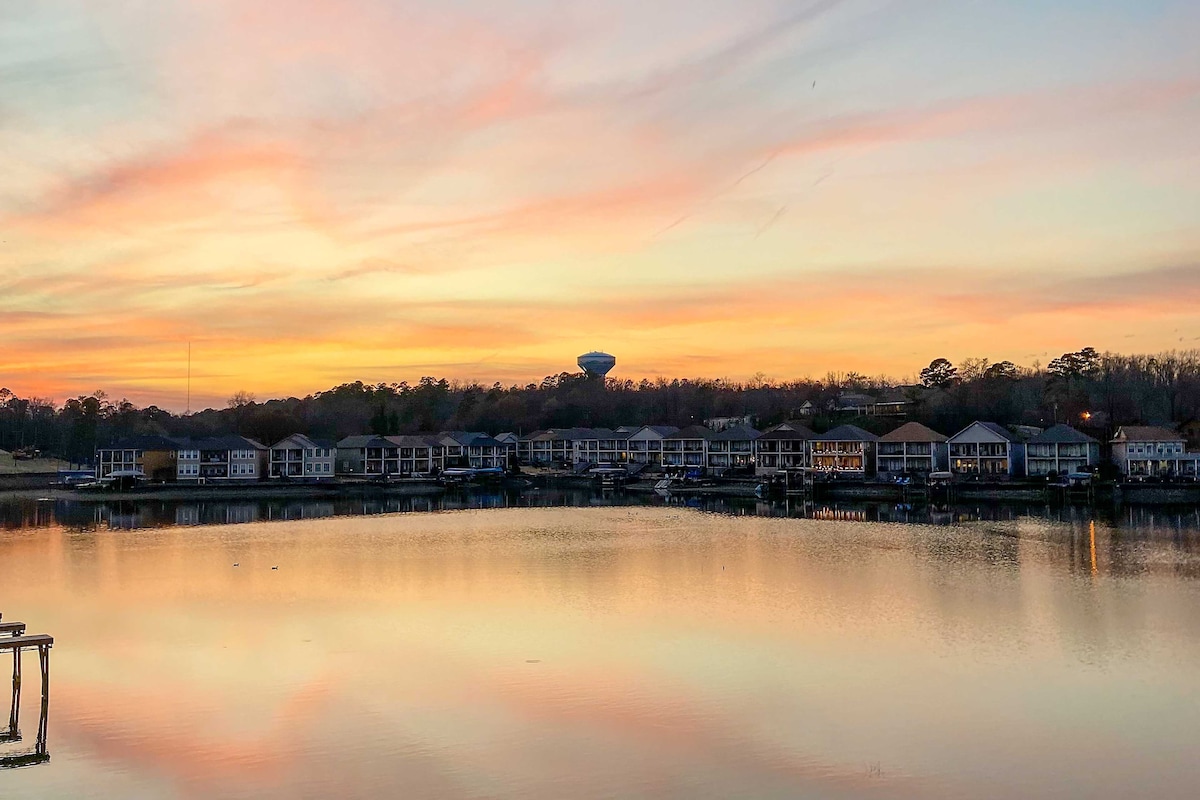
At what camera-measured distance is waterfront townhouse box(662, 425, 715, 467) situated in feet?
264

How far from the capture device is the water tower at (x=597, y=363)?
156m

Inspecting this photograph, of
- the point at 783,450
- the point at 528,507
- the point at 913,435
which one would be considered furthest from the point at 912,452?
the point at 528,507

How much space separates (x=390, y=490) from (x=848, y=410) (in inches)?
1865

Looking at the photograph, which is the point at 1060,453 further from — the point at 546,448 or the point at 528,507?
the point at 546,448

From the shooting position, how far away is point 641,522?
145 ft

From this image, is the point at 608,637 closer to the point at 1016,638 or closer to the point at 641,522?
the point at 1016,638

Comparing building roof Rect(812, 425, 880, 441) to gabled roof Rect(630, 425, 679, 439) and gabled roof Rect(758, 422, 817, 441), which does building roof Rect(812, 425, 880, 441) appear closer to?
gabled roof Rect(758, 422, 817, 441)

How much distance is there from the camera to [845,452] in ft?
232

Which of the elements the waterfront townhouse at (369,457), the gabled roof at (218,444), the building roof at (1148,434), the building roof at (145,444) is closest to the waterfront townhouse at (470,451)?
the waterfront townhouse at (369,457)

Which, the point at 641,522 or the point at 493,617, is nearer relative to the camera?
the point at 493,617

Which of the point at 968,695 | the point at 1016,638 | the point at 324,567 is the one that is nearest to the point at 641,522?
the point at 324,567

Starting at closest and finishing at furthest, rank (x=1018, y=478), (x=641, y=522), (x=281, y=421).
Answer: (x=641, y=522) → (x=1018, y=478) → (x=281, y=421)

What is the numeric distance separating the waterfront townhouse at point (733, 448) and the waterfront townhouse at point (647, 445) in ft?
17.7

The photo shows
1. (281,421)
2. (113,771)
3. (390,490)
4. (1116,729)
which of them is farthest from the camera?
(281,421)
